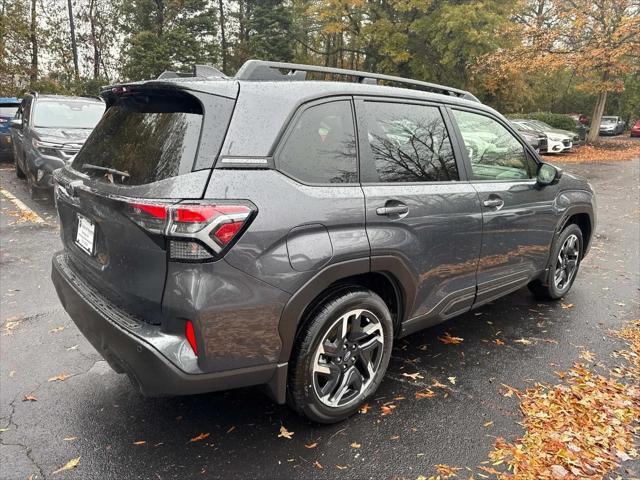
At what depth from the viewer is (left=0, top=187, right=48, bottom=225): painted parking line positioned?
7320 millimetres

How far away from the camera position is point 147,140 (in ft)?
7.90

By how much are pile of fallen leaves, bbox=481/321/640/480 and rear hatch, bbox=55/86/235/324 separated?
6.31 ft

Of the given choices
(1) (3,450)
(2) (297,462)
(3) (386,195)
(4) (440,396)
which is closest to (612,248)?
(4) (440,396)

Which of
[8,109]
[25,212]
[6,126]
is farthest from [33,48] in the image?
[25,212]

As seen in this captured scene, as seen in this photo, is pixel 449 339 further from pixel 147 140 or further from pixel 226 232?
pixel 147 140

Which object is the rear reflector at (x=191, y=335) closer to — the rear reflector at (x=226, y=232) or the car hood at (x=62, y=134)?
the rear reflector at (x=226, y=232)

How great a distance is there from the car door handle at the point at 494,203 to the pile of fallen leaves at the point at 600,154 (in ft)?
55.6

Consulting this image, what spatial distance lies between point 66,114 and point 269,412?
8.49 metres

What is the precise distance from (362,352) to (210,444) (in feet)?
3.11

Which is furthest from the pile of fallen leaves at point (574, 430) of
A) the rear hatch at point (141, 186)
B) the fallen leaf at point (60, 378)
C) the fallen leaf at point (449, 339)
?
the fallen leaf at point (60, 378)

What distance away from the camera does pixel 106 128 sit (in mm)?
2844

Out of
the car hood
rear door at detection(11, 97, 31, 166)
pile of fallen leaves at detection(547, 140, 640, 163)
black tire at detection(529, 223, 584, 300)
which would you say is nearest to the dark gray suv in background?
black tire at detection(529, 223, 584, 300)

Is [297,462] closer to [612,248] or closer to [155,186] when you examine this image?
[155,186]

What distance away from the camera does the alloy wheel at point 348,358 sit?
2.59 metres
